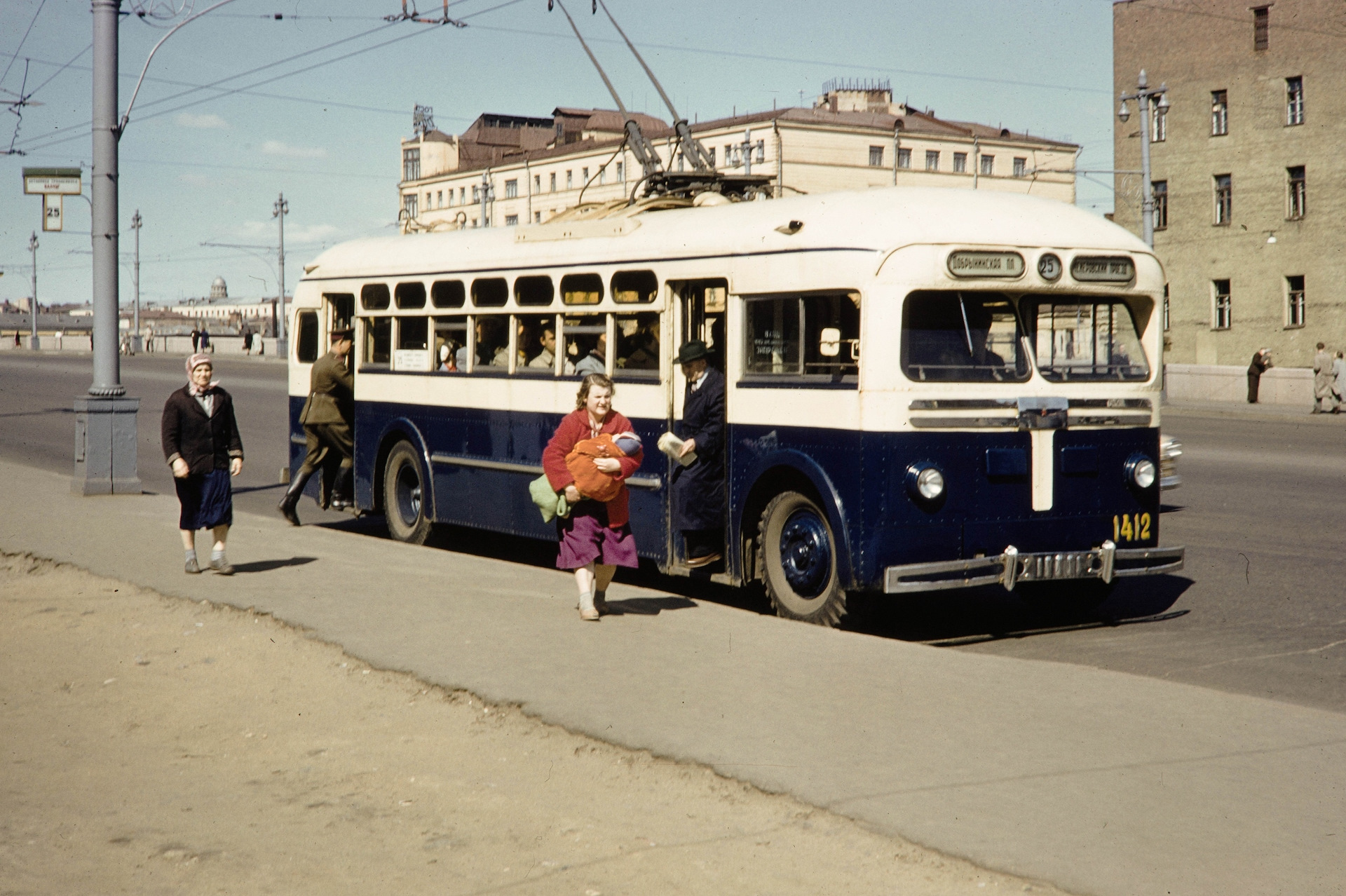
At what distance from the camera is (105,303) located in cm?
1603

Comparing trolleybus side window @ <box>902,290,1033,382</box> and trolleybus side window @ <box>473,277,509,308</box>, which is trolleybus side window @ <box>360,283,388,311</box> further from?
trolleybus side window @ <box>902,290,1033,382</box>

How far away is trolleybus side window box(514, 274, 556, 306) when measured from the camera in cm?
1169

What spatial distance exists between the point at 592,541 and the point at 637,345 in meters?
2.14

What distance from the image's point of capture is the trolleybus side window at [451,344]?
12.8m

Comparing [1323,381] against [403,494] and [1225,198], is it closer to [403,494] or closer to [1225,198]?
[1225,198]

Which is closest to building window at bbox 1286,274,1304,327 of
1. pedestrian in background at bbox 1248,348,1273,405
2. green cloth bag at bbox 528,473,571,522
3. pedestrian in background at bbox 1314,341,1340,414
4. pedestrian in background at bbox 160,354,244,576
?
pedestrian in background at bbox 1248,348,1273,405

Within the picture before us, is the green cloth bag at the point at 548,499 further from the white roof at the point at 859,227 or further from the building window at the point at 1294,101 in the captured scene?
the building window at the point at 1294,101

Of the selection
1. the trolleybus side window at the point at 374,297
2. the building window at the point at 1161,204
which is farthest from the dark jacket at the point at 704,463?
the building window at the point at 1161,204

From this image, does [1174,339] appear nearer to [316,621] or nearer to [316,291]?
[316,291]

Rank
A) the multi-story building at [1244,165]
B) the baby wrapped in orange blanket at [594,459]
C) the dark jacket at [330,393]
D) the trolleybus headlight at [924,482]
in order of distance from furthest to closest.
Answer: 1. the multi-story building at [1244,165]
2. the dark jacket at [330,393]
3. the baby wrapped in orange blanket at [594,459]
4. the trolleybus headlight at [924,482]

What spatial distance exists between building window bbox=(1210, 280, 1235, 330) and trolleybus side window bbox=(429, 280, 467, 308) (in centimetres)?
4493

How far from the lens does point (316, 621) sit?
29.6 ft

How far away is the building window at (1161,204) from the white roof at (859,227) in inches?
1874

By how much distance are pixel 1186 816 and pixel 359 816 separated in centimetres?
295
